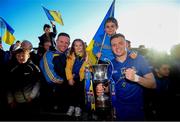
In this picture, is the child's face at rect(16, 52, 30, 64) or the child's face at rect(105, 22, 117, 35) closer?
the child's face at rect(16, 52, 30, 64)

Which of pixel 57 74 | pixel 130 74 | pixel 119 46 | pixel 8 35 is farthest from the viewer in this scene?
pixel 8 35

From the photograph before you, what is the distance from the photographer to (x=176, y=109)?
4887 millimetres

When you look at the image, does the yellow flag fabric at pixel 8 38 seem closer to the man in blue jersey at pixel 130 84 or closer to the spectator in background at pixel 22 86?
the spectator in background at pixel 22 86

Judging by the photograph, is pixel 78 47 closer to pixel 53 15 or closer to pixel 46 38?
pixel 46 38

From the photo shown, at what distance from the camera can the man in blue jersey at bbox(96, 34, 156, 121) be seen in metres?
3.85

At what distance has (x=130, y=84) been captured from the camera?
4.00 m

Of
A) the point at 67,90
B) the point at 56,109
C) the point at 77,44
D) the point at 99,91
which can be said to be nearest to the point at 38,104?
the point at 56,109

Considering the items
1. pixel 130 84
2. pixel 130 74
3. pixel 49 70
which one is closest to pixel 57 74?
pixel 49 70

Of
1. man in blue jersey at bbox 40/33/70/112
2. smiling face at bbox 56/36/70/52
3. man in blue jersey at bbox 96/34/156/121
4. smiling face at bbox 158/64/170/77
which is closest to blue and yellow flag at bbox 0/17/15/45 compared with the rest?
man in blue jersey at bbox 40/33/70/112

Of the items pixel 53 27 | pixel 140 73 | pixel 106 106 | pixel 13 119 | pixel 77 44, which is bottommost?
pixel 13 119

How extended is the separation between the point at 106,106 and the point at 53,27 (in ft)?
13.8

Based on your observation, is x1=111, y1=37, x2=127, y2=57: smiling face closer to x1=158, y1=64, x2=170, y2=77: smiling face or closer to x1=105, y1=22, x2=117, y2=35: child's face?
x1=105, y1=22, x2=117, y2=35: child's face

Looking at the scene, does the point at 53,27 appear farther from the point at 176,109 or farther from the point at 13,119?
the point at 176,109

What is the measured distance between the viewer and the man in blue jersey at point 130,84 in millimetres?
3846
